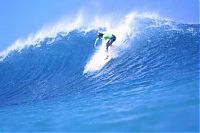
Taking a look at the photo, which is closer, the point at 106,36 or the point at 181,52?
the point at 181,52

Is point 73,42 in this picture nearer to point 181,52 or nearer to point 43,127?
point 181,52

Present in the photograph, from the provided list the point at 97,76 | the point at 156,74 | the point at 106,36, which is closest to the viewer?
the point at 156,74

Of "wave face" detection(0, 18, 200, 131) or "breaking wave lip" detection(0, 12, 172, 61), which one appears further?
"breaking wave lip" detection(0, 12, 172, 61)

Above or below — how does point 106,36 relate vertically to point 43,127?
above

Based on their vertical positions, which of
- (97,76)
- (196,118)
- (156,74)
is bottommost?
(196,118)

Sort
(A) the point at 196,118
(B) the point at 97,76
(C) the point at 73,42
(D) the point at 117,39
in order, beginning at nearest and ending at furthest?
(A) the point at 196,118 < (B) the point at 97,76 < (D) the point at 117,39 < (C) the point at 73,42

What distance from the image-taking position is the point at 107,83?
28.0ft

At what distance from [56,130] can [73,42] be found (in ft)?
19.1

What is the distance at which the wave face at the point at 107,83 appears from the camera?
614 cm

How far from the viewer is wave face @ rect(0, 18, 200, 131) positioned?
6145mm

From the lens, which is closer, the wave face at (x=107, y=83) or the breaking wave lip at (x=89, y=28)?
the wave face at (x=107, y=83)

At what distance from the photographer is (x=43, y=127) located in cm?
696

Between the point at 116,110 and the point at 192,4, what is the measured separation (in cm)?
520

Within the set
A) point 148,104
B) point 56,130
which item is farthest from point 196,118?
point 56,130
